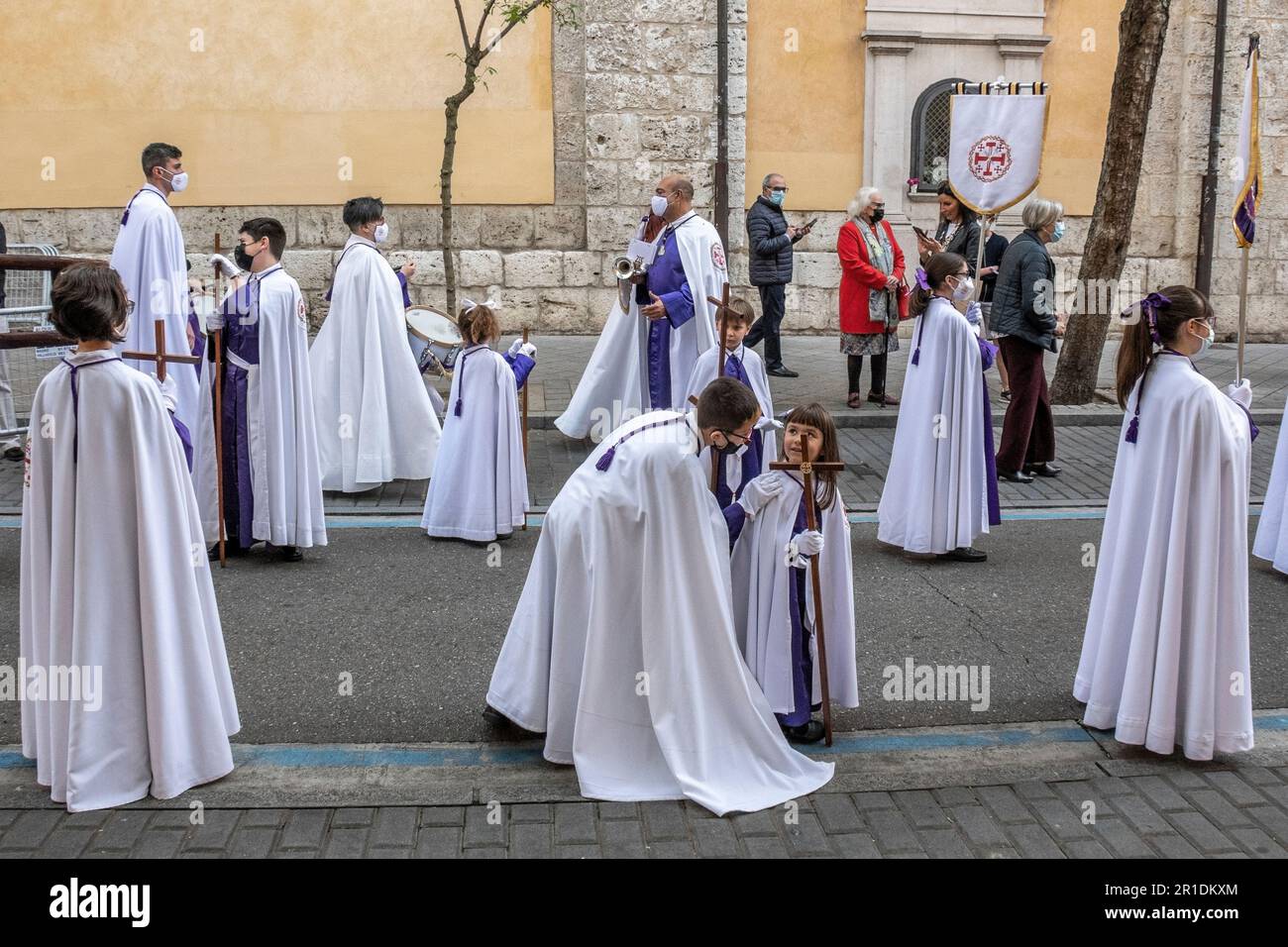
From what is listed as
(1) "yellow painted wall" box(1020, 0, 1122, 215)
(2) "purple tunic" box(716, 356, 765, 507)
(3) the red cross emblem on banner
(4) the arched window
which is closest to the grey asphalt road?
(2) "purple tunic" box(716, 356, 765, 507)

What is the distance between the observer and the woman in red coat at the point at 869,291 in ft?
40.2

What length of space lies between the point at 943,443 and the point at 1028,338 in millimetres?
2551

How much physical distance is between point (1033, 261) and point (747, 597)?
606 cm

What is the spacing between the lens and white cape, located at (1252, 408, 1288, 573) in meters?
7.60

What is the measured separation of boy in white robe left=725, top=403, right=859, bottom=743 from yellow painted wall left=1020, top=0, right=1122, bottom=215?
1326 cm

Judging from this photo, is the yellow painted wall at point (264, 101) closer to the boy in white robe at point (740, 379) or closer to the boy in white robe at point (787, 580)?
the boy in white robe at point (740, 379)

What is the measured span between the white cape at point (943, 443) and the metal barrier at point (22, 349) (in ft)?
15.3

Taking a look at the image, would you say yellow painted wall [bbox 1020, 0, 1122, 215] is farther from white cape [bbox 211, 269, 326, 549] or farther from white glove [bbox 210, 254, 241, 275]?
white glove [bbox 210, 254, 241, 275]

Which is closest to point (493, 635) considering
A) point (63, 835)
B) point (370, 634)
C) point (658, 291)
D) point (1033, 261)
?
point (370, 634)

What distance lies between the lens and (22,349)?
9.20 metres

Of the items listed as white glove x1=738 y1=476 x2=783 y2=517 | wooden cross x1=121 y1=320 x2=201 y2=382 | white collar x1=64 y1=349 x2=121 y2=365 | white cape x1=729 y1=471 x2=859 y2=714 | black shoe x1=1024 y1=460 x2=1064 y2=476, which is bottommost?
black shoe x1=1024 y1=460 x2=1064 y2=476

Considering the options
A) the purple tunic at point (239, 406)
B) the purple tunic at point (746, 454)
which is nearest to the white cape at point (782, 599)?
the purple tunic at point (746, 454)

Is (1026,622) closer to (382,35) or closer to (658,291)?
(658,291)

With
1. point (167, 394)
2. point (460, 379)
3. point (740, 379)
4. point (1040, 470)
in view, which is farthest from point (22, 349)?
point (1040, 470)
